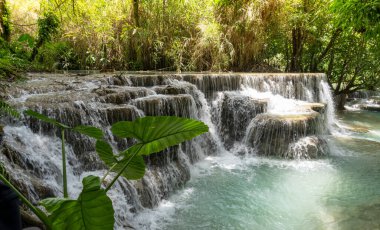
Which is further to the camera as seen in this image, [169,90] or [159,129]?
[169,90]

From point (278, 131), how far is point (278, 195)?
2367mm

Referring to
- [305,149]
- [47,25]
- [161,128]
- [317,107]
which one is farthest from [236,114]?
[161,128]

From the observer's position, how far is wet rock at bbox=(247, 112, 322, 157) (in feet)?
23.7

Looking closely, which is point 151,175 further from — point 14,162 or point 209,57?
point 209,57

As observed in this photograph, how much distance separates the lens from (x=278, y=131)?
7.29m

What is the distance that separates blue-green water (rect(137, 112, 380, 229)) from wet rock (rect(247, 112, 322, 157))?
1.19 ft

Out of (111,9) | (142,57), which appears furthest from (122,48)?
(111,9)

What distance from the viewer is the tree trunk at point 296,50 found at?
1334 centimetres

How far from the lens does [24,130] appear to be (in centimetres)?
425

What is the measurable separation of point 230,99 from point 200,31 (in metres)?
4.16

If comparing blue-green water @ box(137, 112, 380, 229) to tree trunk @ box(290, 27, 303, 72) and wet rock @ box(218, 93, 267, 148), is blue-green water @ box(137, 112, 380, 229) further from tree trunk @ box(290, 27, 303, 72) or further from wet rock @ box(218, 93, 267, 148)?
tree trunk @ box(290, 27, 303, 72)

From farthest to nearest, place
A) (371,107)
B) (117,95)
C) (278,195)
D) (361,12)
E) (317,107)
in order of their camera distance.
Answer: (371,107), (317,107), (117,95), (278,195), (361,12)

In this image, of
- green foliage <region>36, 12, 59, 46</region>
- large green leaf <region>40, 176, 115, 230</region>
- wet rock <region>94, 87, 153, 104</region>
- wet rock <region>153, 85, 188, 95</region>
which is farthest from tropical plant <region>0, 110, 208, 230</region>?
green foliage <region>36, 12, 59, 46</region>

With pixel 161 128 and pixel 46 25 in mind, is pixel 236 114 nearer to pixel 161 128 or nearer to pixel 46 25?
pixel 46 25
